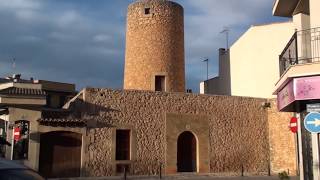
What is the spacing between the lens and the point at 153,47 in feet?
99.0

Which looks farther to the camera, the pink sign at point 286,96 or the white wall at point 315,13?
the white wall at point 315,13

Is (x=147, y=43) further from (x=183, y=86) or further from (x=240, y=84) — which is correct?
(x=240, y=84)

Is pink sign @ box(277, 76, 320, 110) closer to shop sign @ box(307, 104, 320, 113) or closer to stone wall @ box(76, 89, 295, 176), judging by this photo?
shop sign @ box(307, 104, 320, 113)

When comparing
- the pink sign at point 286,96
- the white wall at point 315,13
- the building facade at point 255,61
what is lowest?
the pink sign at point 286,96

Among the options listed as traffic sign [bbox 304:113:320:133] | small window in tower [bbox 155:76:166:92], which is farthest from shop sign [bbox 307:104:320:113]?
small window in tower [bbox 155:76:166:92]

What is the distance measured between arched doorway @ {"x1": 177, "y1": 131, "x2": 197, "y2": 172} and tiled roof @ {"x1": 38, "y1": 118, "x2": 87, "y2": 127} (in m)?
6.11

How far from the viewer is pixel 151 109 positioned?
25453mm

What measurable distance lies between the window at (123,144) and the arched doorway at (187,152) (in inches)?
131

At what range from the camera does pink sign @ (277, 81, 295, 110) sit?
12.7 m

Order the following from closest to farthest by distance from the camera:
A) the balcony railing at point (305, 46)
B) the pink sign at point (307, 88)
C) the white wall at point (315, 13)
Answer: the pink sign at point (307, 88)
the white wall at point (315, 13)
the balcony railing at point (305, 46)

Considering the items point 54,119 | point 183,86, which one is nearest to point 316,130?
point 54,119

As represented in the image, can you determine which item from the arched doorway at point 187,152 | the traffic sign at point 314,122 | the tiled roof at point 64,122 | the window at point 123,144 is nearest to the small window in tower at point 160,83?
the arched doorway at point 187,152

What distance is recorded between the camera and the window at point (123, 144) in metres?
24.3

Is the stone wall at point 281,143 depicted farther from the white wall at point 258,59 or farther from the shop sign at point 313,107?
the shop sign at point 313,107
